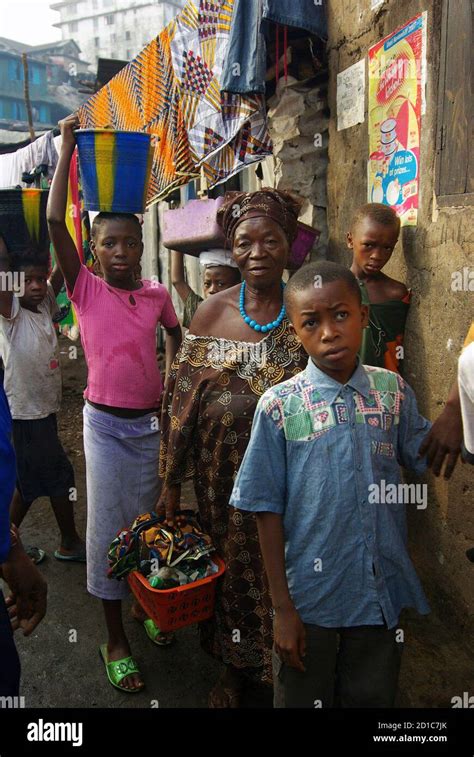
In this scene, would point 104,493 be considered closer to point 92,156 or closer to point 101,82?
point 92,156

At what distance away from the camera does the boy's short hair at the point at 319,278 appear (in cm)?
167

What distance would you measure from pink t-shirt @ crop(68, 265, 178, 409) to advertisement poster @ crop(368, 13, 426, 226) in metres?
1.54

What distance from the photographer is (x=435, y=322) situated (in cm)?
292

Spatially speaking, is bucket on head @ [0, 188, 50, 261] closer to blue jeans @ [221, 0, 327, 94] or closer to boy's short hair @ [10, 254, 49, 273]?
boy's short hair @ [10, 254, 49, 273]

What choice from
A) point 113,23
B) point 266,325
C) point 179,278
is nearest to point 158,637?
point 266,325

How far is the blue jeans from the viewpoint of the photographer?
3727mm

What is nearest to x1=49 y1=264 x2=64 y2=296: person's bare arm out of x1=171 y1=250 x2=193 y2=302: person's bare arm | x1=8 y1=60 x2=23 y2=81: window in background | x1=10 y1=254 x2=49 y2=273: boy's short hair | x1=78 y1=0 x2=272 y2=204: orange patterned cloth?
x1=10 y1=254 x2=49 y2=273: boy's short hair

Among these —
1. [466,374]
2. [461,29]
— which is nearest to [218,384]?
[466,374]

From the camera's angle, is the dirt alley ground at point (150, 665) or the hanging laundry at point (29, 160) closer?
the dirt alley ground at point (150, 665)

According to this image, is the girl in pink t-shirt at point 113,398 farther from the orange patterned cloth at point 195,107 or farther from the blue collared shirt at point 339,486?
the orange patterned cloth at point 195,107

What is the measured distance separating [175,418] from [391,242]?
4.70ft

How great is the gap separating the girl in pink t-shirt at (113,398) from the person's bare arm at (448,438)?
4.90 feet

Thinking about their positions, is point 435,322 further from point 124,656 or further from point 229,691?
point 124,656

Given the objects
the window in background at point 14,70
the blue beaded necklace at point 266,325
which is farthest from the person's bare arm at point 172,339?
the window in background at point 14,70
